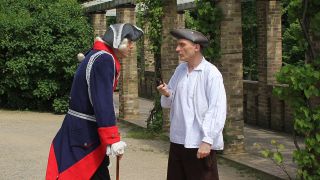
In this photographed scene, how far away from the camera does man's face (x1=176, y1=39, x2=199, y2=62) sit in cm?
480

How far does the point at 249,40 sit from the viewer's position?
76.2ft

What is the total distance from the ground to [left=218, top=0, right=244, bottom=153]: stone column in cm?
53

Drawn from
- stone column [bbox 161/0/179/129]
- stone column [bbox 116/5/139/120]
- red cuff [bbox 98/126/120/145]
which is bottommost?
stone column [bbox 116/5/139/120]

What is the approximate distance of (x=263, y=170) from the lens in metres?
8.16

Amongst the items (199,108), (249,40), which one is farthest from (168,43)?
(249,40)

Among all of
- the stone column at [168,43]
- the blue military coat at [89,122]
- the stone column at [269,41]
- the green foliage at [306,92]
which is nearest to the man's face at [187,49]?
the blue military coat at [89,122]

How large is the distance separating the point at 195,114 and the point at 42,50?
496 inches

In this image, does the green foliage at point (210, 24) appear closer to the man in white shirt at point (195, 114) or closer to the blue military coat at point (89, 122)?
the man in white shirt at point (195, 114)

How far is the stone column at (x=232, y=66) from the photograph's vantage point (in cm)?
959

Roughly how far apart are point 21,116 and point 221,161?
8.77 meters

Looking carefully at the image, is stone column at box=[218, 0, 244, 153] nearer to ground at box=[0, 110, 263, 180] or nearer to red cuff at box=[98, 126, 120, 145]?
ground at box=[0, 110, 263, 180]

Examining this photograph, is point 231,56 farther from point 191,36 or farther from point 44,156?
point 191,36

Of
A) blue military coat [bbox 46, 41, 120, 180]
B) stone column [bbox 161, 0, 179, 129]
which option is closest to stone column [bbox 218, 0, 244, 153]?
stone column [bbox 161, 0, 179, 129]

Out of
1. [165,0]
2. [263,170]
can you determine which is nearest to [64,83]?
[165,0]
